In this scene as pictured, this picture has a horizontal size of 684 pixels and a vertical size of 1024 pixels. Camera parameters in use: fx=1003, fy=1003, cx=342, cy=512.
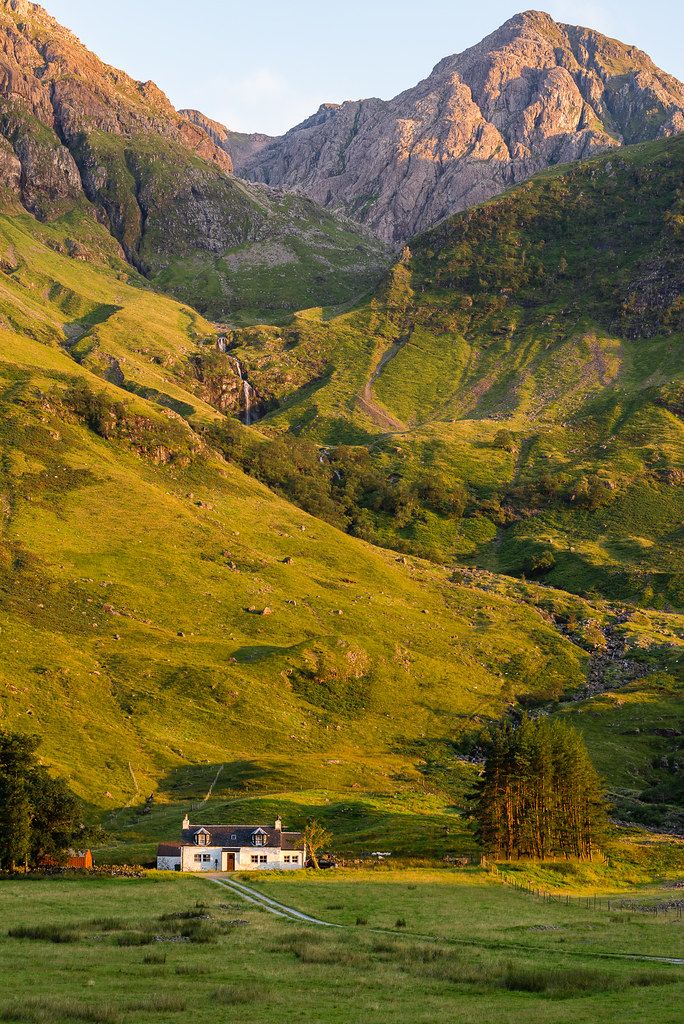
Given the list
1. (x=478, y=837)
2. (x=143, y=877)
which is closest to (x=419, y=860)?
(x=478, y=837)

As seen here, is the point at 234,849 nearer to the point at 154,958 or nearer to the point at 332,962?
the point at 332,962

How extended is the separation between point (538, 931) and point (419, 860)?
41095mm

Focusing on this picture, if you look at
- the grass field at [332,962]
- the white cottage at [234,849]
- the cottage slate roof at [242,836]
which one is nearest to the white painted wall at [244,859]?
the white cottage at [234,849]

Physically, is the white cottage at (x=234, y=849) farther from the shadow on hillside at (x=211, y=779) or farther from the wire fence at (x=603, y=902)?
the shadow on hillside at (x=211, y=779)

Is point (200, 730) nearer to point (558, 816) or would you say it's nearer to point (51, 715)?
point (51, 715)

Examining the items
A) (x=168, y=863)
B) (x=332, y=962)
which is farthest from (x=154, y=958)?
(x=168, y=863)

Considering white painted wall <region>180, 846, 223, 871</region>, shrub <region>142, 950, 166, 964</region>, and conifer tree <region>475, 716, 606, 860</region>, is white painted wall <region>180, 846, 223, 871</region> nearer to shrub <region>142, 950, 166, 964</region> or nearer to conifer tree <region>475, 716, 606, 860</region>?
conifer tree <region>475, 716, 606, 860</region>

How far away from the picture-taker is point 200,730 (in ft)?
545

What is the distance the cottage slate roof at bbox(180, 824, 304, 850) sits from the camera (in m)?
101

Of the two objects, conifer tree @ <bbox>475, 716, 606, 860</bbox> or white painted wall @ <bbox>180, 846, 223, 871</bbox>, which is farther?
white painted wall @ <bbox>180, 846, 223, 871</bbox>

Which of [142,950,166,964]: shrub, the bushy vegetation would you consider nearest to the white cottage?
the bushy vegetation

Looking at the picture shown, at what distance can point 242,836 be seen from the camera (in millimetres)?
102625

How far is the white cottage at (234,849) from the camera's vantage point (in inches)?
3861

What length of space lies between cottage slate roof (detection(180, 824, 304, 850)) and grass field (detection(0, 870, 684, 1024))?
113 feet
